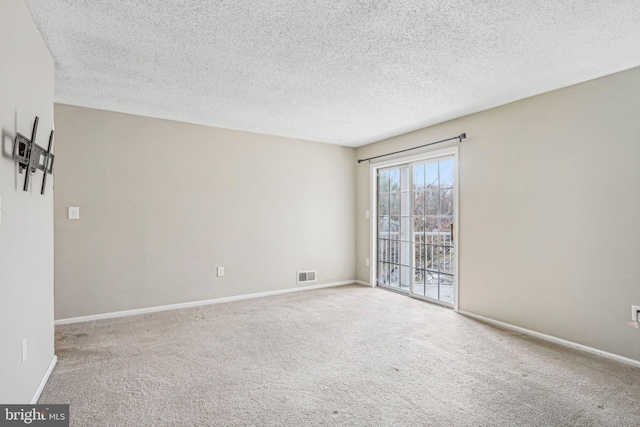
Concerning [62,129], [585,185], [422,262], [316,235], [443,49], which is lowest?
[422,262]

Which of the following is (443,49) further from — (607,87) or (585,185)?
(585,185)

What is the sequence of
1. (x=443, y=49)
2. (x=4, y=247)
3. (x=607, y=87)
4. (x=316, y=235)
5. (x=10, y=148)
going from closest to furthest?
(x=4, y=247) → (x=10, y=148) → (x=443, y=49) → (x=607, y=87) → (x=316, y=235)

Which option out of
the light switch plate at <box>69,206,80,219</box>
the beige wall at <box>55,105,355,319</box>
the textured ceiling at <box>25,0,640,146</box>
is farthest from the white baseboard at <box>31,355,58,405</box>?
the textured ceiling at <box>25,0,640,146</box>

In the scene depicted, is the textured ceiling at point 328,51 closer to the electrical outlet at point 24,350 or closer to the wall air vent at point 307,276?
the electrical outlet at point 24,350

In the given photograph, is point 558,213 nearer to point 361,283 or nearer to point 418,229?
point 418,229

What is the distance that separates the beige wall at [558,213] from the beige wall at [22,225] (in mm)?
4065

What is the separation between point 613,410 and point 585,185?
181 cm

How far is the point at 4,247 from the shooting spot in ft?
5.30

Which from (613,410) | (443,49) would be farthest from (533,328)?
(443,49)

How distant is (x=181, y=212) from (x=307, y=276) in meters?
2.18

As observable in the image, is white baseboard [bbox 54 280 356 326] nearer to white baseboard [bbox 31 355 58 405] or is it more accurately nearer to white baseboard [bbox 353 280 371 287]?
white baseboard [bbox 353 280 371 287]

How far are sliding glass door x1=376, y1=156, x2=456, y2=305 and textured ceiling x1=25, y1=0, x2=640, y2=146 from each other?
41.2 inches

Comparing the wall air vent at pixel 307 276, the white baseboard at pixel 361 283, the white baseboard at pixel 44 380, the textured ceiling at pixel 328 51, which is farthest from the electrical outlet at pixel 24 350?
the white baseboard at pixel 361 283

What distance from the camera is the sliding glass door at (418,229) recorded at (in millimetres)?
4348
